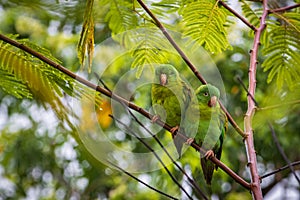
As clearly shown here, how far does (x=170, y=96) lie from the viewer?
1.65 m

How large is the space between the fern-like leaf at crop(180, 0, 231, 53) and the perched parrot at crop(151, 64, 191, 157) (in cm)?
16

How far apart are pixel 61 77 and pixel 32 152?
261 centimetres

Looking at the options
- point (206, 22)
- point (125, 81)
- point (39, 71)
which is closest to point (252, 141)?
point (206, 22)

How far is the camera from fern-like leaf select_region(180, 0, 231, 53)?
131 centimetres

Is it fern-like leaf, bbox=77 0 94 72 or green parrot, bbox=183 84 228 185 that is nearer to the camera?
fern-like leaf, bbox=77 0 94 72

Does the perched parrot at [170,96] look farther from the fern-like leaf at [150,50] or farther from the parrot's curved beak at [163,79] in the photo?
the fern-like leaf at [150,50]

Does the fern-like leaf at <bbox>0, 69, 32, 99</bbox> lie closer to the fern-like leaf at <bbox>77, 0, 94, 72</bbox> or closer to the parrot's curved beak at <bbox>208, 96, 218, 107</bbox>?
the fern-like leaf at <bbox>77, 0, 94, 72</bbox>

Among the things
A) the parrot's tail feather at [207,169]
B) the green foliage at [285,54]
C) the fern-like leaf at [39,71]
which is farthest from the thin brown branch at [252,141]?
the parrot's tail feather at [207,169]

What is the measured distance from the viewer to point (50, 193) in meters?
3.89

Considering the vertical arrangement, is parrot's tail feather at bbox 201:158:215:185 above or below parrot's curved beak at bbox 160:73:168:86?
below

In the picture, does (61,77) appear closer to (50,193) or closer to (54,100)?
(54,100)

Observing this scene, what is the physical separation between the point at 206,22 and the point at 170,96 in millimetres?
367

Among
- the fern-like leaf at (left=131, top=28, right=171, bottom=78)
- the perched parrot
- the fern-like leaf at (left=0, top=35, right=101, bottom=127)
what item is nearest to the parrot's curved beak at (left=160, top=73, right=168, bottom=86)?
the perched parrot

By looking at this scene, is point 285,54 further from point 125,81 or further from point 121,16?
point 125,81
